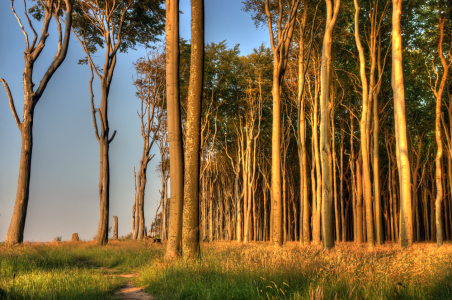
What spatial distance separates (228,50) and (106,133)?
1066 cm

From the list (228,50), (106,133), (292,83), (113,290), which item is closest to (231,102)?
(228,50)

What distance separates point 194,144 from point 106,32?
39.4 ft

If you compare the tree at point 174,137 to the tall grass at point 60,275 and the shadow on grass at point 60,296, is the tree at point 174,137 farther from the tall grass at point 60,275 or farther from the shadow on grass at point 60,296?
the shadow on grass at point 60,296

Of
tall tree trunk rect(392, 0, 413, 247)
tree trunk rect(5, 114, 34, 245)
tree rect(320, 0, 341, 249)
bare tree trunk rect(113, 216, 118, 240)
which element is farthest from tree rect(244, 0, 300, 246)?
bare tree trunk rect(113, 216, 118, 240)

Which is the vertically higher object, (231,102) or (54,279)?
(231,102)

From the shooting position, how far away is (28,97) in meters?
14.0

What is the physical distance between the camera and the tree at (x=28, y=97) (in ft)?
43.0

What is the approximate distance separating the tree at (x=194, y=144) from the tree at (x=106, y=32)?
949 cm

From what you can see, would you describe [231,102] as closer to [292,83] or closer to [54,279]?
[292,83]

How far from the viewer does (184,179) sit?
30.5 ft

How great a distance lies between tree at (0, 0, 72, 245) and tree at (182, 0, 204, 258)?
26.3ft

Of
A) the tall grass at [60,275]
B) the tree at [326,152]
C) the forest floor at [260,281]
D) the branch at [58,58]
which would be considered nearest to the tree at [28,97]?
the branch at [58,58]

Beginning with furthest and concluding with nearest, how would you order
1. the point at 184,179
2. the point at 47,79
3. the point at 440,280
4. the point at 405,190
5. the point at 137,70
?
the point at 137,70, the point at 47,79, the point at 405,190, the point at 184,179, the point at 440,280

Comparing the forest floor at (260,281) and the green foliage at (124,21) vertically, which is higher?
the green foliage at (124,21)
